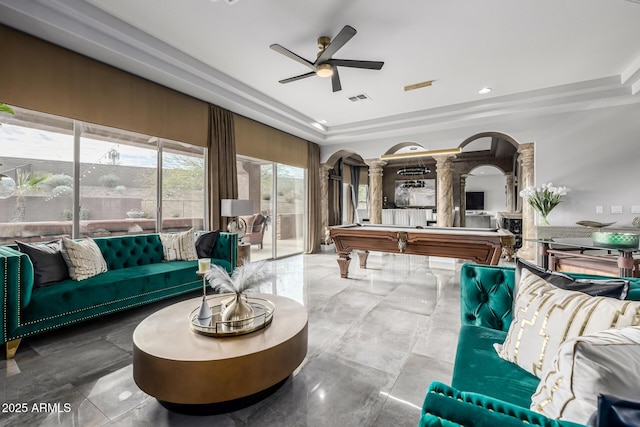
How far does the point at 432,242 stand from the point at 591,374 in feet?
10.9

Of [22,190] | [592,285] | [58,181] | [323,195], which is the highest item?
[323,195]

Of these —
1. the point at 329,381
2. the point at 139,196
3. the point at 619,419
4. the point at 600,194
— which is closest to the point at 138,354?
the point at 329,381

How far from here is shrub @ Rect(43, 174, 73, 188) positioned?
3225 millimetres

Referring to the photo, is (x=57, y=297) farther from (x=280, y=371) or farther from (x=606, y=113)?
(x=606, y=113)

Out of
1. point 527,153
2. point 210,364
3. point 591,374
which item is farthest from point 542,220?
point 210,364

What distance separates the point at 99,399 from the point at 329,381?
1.37 metres

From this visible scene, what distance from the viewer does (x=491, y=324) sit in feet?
5.59

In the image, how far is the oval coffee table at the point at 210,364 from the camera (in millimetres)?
1423

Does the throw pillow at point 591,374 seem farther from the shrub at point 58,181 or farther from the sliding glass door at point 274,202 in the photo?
the sliding glass door at point 274,202

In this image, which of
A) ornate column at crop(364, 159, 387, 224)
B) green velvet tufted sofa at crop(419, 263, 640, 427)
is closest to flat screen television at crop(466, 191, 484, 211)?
ornate column at crop(364, 159, 387, 224)

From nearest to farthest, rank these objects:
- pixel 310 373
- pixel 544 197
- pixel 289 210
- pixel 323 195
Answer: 1. pixel 310 373
2. pixel 544 197
3. pixel 289 210
4. pixel 323 195

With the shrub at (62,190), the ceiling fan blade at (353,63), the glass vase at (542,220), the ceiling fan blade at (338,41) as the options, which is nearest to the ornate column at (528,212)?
the glass vase at (542,220)

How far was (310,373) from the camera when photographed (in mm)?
1974

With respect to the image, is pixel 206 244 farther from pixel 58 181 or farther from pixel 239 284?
pixel 239 284
